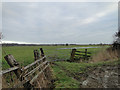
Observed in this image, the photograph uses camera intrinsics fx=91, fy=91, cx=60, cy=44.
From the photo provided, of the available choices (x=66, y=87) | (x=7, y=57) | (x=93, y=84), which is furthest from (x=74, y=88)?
(x=7, y=57)

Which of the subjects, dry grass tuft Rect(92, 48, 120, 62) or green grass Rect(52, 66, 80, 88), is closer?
green grass Rect(52, 66, 80, 88)

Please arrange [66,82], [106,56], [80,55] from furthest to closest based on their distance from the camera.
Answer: [80,55] → [106,56] → [66,82]

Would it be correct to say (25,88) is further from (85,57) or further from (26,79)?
(85,57)

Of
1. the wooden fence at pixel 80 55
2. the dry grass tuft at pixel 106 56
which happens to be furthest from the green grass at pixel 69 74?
the dry grass tuft at pixel 106 56

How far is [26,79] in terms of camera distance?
2.62 metres

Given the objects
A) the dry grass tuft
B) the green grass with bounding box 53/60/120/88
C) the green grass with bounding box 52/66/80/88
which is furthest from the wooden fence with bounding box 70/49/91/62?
the green grass with bounding box 52/66/80/88

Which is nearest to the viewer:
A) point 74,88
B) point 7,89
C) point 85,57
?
point 7,89

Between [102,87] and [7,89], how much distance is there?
10.7ft

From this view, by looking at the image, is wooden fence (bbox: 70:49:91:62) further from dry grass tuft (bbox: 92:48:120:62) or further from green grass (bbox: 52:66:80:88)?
green grass (bbox: 52:66:80:88)

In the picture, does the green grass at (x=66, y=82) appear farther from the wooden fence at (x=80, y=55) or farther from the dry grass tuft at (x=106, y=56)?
the dry grass tuft at (x=106, y=56)

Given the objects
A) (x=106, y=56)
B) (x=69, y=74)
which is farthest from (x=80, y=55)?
(x=69, y=74)

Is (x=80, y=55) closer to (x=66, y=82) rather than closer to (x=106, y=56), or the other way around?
(x=106, y=56)

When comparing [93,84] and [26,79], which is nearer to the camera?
[26,79]

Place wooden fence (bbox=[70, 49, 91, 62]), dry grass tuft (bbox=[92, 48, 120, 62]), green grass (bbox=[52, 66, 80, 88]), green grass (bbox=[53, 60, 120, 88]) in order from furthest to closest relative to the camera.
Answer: dry grass tuft (bbox=[92, 48, 120, 62]), wooden fence (bbox=[70, 49, 91, 62]), green grass (bbox=[53, 60, 120, 88]), green grass (bbox=[52, 66, 80, 88])
